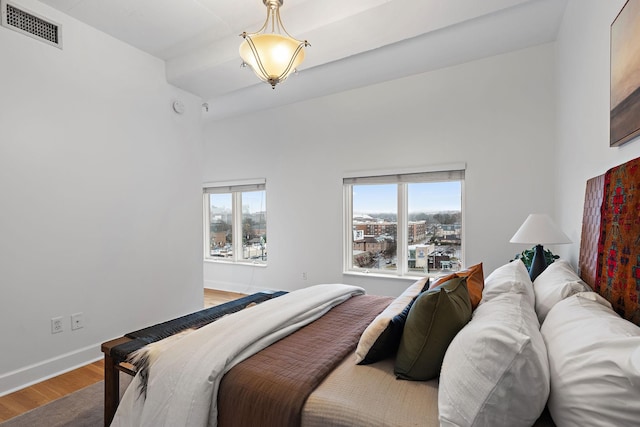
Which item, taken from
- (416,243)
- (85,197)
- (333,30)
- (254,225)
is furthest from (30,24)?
(416,243)

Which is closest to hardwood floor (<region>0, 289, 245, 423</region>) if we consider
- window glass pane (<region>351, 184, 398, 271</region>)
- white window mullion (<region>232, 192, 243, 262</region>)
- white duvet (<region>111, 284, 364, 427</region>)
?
white duvet (<region>111, 284, 364, 427</region>)

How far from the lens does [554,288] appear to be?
1460 mm

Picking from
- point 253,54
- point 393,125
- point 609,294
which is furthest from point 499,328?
point 393,125

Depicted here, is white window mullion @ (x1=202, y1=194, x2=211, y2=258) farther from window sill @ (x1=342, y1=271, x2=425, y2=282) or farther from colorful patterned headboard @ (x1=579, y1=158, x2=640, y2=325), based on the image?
colorful patterned headboard @ (x1=579, y1=158, x2=640, y2=325)

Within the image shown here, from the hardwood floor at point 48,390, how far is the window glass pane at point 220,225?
9.78 feet

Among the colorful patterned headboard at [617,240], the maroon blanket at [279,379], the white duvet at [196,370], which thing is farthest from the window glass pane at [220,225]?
the colorful patterned headboard at [617,240]

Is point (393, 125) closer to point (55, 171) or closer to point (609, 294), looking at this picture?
point (609, 294)

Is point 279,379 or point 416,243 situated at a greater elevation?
point 416,243

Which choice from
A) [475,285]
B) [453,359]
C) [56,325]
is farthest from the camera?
[56,325]

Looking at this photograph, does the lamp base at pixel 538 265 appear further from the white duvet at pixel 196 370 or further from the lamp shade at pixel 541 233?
the white duvet at pixel 196 370

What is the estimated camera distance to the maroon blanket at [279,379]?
1.17 metres

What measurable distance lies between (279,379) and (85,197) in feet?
8.49

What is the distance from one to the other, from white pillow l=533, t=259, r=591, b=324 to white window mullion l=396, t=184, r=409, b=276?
92.0 inches

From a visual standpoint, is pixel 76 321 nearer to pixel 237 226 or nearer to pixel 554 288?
pixel 237 226
